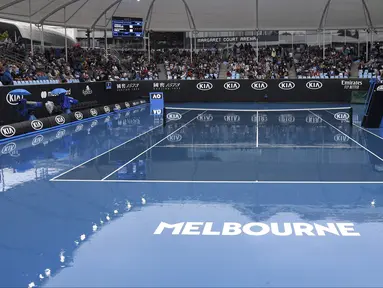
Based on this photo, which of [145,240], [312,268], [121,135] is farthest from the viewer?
[121,135]

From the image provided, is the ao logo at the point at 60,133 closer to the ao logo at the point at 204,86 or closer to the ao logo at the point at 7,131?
the ao logo at the point at 7,131

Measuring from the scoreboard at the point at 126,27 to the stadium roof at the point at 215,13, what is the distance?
5.78 ft

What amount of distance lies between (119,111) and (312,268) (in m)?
23.3

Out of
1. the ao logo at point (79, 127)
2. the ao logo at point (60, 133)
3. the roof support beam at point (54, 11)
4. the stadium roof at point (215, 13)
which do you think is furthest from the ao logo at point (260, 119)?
the roof support beam at point (54, 11)

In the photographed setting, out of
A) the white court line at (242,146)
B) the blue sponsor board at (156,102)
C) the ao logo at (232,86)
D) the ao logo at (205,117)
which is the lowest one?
the white court line at (242,146)

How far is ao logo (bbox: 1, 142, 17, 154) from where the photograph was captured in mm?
13616

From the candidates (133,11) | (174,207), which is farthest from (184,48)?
(174,207)

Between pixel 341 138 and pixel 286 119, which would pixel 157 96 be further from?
pixel 341 138

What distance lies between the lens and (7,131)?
53.2ft

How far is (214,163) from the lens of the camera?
11203mm

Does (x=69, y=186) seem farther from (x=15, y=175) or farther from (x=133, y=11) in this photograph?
(x=133, y=11)

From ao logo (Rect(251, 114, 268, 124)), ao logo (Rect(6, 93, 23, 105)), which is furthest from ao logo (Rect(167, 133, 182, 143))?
ao logo (Rect(6, 93, 23, 105))

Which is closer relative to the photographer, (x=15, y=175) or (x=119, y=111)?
(x=15, y=175)

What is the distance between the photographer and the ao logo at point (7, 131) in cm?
1600
